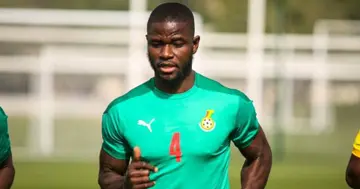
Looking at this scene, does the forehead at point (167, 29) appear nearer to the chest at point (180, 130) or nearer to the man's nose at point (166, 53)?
the man's nose at point (166, 53)

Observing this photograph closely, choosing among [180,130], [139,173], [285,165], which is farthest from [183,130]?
[285,165]

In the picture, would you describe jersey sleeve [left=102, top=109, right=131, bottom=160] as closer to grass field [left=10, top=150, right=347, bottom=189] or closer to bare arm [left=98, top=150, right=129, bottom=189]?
bare arm [left=98, top=150, right=129, bottom=189]

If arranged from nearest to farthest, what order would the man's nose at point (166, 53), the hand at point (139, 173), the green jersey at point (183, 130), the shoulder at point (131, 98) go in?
the hand at point (139, 173) → the man's nose at point (166, 53) → the green jersey at point (183, 130) → the shoulder at point (131, 98)

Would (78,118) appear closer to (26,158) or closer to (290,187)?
(26,158)

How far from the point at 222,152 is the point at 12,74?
871 centimetres

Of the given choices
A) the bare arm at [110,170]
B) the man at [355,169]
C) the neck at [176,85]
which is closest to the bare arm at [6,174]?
the bare arm at [110,170]

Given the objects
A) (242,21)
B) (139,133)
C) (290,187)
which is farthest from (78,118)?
(139,133)

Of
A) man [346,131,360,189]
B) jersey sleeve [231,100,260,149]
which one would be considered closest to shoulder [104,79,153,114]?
jersey sleeve [231,100,260,149]

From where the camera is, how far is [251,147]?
14.5 feet

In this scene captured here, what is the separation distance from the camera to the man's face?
13.4 feet

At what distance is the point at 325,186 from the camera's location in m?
10.5

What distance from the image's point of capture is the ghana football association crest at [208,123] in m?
4.24

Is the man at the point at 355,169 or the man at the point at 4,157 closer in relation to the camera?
the man at the point at 355,169

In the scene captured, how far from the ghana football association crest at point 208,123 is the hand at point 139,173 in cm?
48
